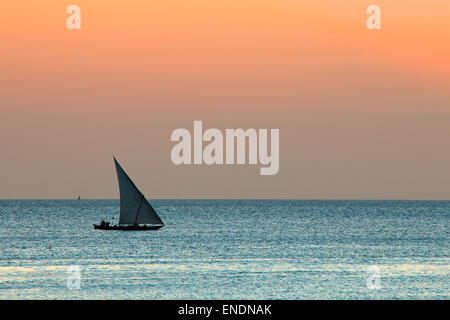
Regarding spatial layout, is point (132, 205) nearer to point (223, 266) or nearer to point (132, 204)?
point (132, 204)

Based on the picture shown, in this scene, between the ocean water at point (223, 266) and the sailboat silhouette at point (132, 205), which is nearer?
the ocean water at point (223, 266)

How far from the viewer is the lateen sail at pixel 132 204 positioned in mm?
95188

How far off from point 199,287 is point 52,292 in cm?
913

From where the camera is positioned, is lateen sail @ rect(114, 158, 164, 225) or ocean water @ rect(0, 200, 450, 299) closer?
ocean water @ rect(0, 200, 450, 299)

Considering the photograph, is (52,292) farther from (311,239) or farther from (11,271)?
(311,239)

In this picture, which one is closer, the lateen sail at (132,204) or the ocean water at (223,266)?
the ocean water at (223,266)

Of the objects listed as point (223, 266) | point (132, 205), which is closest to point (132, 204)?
point (132, 205)

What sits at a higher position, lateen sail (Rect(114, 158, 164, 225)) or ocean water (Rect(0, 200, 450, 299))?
lateen sail (Rect(114, 158, 164, 225))

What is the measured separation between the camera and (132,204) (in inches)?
3871

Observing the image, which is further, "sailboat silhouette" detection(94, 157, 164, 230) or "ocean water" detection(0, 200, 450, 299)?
"sailboat silhouette" detection(94, 157, 164, 230)

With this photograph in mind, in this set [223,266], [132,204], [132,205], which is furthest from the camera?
[132,205]

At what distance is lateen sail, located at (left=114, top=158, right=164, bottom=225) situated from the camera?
9519 centimetres

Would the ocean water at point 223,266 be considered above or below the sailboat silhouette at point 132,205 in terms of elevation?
below
